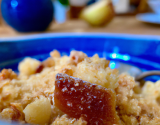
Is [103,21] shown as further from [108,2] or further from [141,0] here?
[141,0]

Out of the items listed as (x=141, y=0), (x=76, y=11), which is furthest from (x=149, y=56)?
(x=141, y=0)

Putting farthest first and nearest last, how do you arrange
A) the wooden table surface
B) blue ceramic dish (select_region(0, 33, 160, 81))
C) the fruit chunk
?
the wooden table surface < blue ceramic dish (select_region(0, 33, 160, 81)) < the fruit chunk

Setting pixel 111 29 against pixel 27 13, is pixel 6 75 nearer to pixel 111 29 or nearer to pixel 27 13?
pixel 27 13

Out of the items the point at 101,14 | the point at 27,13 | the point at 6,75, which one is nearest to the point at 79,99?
the point at 6,75

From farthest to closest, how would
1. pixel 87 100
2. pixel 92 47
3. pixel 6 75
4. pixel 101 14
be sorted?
pixel 101 14 < pixel 92 47 < pixel 6 75 < pixel 87 100

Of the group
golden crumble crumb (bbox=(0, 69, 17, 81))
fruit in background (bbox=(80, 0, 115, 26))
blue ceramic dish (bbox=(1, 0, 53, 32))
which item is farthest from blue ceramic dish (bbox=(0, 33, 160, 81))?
fruit in background (bbox=(80, 0, 115, 26))

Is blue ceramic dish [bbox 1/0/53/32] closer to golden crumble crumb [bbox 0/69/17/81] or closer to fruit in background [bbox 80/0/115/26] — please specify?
fruit in background [bbox 80/0/115/26]
